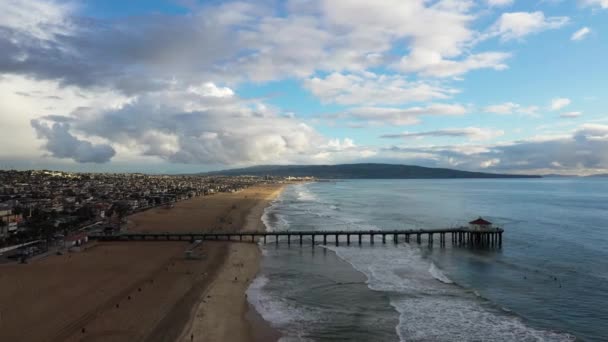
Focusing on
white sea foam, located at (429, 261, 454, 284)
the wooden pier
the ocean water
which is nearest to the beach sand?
the ocean water

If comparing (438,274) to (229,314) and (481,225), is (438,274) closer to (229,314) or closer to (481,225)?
(229,314)

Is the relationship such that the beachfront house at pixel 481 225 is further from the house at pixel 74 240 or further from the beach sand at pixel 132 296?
the house at pixel 74 240

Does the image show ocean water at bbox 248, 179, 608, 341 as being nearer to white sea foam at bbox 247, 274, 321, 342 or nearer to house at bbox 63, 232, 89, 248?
white sea foam at bbox 247, 274, 321, 342

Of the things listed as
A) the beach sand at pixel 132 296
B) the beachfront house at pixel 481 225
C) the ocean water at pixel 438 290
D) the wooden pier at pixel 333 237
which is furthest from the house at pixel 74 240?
the beachfront house at pixel 481 225

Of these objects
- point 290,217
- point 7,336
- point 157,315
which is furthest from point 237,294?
point 290,217

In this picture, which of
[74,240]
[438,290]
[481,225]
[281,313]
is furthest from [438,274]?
[74,240]

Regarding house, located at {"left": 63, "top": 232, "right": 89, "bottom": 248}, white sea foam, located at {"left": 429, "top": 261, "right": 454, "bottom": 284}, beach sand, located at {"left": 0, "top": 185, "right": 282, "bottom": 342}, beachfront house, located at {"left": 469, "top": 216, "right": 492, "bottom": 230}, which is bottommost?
Answer: white sea foam, located at {"left": 429, "top": 261, "right": 454, "bottom": 284}

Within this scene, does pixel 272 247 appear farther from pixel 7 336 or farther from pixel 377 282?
pixel 7 336
